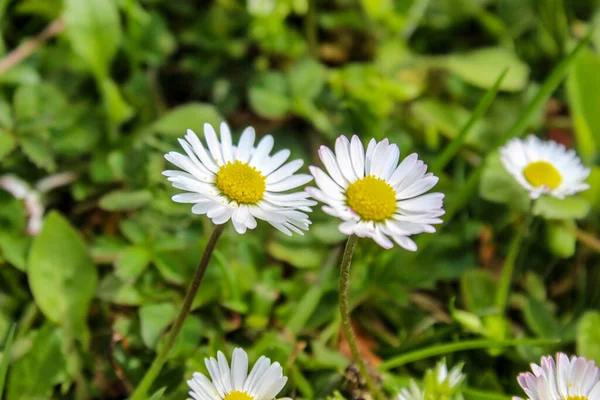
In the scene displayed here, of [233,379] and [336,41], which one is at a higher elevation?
[336,41]

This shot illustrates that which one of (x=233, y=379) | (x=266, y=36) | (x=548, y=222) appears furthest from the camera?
(x=266, y=36)

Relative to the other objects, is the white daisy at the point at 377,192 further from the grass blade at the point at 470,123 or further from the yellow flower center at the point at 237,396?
the grass blade at the point at 470,123

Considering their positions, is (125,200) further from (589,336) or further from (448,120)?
(589,336)

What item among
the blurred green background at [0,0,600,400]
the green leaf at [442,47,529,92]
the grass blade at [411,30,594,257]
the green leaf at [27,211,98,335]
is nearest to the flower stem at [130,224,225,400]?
the blurred green background at [0,0,600,400]

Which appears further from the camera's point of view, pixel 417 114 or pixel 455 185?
pixel 417 114

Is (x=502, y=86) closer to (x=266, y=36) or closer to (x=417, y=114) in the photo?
(x=417, y=114)

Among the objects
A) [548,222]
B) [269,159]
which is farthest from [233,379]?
[548,222]

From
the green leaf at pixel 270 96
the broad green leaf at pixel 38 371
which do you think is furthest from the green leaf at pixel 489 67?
the broad green leaf at pixel 38 371

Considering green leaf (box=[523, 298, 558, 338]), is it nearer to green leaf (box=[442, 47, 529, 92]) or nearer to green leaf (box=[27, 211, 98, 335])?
green leaf (box=[442, 47, 529, 92])
